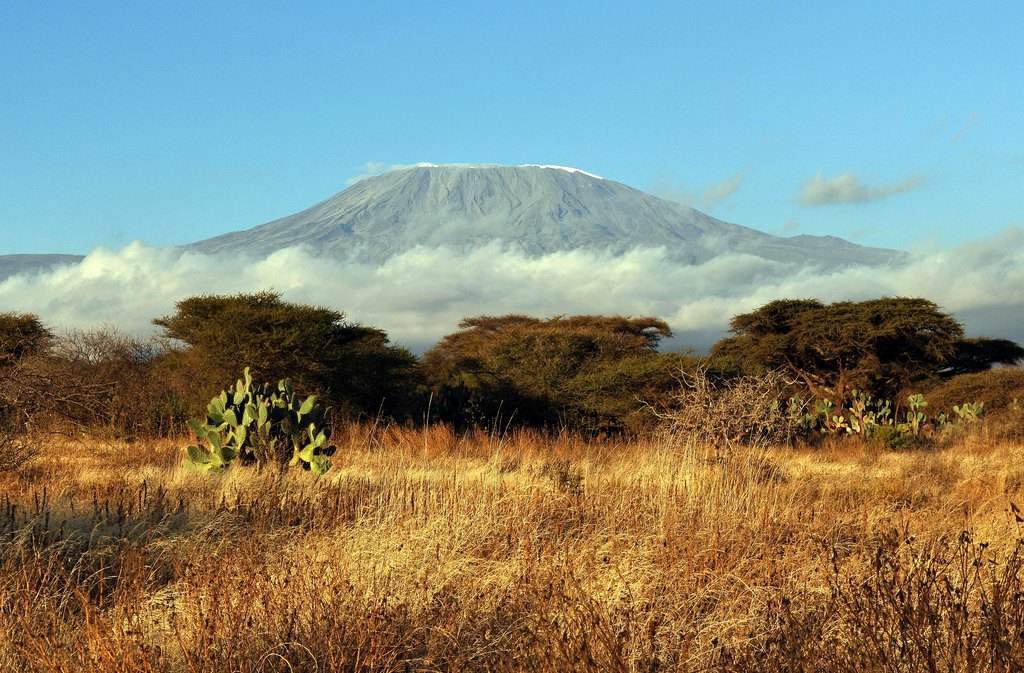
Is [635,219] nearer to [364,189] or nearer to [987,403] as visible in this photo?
[364,189]

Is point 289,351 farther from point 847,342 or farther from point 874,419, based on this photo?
point 847,342

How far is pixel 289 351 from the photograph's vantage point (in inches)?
742

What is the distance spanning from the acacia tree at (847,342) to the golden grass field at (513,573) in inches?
682

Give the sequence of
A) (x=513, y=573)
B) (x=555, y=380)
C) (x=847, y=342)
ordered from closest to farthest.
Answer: (x=513, y=573), (x=555, y=380), (x=847, y=342)

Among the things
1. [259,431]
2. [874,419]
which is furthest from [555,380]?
[259,431]

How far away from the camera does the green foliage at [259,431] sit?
10891 mm

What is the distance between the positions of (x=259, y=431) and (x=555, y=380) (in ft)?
39.3

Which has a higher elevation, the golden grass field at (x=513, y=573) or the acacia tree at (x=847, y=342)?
the acacia tree at (x=847, y=342)

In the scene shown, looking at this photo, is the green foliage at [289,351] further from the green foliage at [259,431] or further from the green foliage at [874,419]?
the green foliage at [874,419]

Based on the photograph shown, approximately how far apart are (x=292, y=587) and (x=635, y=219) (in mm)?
160252

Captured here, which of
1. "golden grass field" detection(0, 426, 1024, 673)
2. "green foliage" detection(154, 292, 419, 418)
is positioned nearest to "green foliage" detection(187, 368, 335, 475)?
"golden grass field" detection(0, 426, 1024, 673)

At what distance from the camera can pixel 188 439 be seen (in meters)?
15.2

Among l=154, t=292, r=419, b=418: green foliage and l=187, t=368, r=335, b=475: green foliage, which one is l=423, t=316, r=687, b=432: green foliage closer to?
l=154, t=292, r=419, b=418: green foliage

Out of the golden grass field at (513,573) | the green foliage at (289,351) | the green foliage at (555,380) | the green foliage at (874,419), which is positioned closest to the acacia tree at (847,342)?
the green foliage at (874,419)
